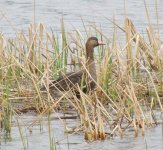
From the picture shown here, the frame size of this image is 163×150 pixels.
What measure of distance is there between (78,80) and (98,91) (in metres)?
0.70

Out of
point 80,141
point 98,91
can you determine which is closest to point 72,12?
point 98,91

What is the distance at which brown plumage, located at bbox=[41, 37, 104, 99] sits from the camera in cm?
1058

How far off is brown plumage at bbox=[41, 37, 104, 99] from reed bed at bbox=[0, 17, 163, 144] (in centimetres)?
13

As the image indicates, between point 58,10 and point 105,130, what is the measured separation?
10.2 m

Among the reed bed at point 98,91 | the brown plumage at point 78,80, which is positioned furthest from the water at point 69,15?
the brown plumage at point 78,80

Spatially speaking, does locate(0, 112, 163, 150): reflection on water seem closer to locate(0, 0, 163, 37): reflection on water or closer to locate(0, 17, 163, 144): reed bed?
locate(0, 17, 163, 144): reed bed

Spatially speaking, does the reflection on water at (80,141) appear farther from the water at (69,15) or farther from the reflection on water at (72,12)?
the reflection on water at (72,12)

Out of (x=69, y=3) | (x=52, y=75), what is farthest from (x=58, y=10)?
(x=52, y=75)

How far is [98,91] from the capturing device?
10812 mm

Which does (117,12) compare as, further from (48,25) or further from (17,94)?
(17,94)

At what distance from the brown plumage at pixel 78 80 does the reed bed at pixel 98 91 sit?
5.1 inches

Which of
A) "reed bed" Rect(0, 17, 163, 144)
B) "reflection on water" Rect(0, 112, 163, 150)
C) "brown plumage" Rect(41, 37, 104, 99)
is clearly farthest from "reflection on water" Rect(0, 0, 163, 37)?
"reflection on water" Rect(0, 112, 163, 150)

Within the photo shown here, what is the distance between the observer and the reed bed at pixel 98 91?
9281 mm

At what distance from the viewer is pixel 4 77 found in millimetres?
10758
